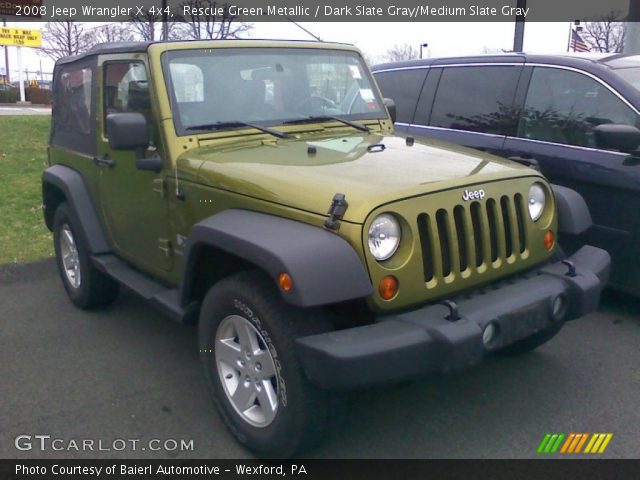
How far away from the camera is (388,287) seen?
2.84 metres

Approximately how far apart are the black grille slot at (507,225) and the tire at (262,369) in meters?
1.01

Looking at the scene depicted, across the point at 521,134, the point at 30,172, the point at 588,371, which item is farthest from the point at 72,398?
the point at 30,172

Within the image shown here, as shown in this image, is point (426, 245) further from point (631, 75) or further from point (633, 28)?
point (633, 28)

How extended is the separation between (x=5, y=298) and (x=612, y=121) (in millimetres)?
4802

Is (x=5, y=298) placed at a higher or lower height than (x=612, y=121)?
lower

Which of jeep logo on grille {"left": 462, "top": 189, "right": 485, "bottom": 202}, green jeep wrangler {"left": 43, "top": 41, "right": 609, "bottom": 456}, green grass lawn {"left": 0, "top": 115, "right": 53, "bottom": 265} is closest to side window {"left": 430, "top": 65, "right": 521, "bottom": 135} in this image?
green jeep wrangler {"left": 43, "top": 41, "right": 609, "bottom": 456}

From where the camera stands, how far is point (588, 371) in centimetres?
399

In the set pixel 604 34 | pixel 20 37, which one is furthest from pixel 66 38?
pixel 604 34

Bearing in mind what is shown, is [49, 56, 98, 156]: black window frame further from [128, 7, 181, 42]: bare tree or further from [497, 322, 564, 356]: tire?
[128, 7, 181, 42]: bare tree

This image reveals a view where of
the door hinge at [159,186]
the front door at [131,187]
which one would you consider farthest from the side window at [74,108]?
the door hinge at [159,186]

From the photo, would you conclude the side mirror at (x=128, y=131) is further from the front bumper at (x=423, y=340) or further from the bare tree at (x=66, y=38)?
the bare tree at (x=66, y=38)

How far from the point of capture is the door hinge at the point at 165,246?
12.7ft

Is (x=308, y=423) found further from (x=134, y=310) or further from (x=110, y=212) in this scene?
(x=134, y=310)

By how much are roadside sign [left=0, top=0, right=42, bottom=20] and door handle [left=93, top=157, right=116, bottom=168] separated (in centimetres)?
1690
